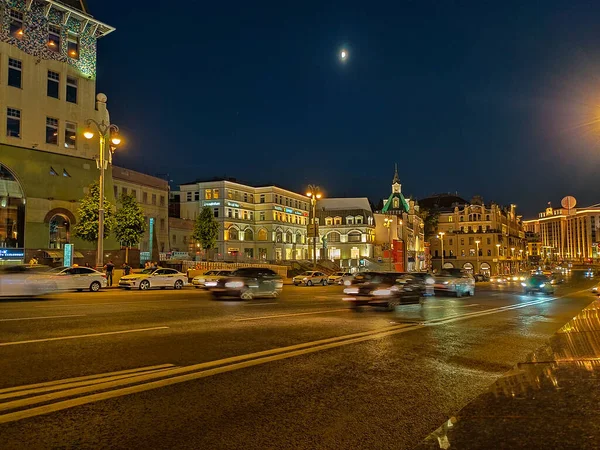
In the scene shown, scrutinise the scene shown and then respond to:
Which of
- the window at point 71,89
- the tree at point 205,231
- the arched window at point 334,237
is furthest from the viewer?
the arched window at point 334,237

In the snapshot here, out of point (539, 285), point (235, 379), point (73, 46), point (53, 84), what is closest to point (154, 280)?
point (53, 84)

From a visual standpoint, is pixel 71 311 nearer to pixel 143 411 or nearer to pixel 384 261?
pixel 143 411

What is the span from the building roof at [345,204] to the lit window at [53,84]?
6729 centimetres

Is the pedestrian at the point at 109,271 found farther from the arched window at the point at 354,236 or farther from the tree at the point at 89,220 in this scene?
Answer: the arched window at the point at 354,236

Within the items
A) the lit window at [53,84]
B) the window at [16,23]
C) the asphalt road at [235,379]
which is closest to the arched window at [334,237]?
the lit window at [53,84]

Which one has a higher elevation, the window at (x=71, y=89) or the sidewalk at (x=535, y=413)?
the window at (x=71, y=89)

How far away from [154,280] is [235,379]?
26433 mm

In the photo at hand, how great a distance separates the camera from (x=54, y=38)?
133 ft

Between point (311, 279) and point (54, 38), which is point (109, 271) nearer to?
point (311, 279)

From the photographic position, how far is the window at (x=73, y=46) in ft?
137

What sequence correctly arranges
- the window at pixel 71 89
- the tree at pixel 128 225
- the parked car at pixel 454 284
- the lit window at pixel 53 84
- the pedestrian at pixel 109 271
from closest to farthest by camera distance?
1. the parked car at pixel 454 284
2. the pedestrian at pixel 109 271
3. the lit window at pixel 53 84
4. the window at pixel 71 89
5. the tree at pixel 128 225

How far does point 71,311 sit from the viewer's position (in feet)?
49.6

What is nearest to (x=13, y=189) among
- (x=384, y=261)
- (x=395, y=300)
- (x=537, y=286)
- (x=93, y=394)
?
(x=395, y=300)

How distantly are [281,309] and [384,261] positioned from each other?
3142 inches
